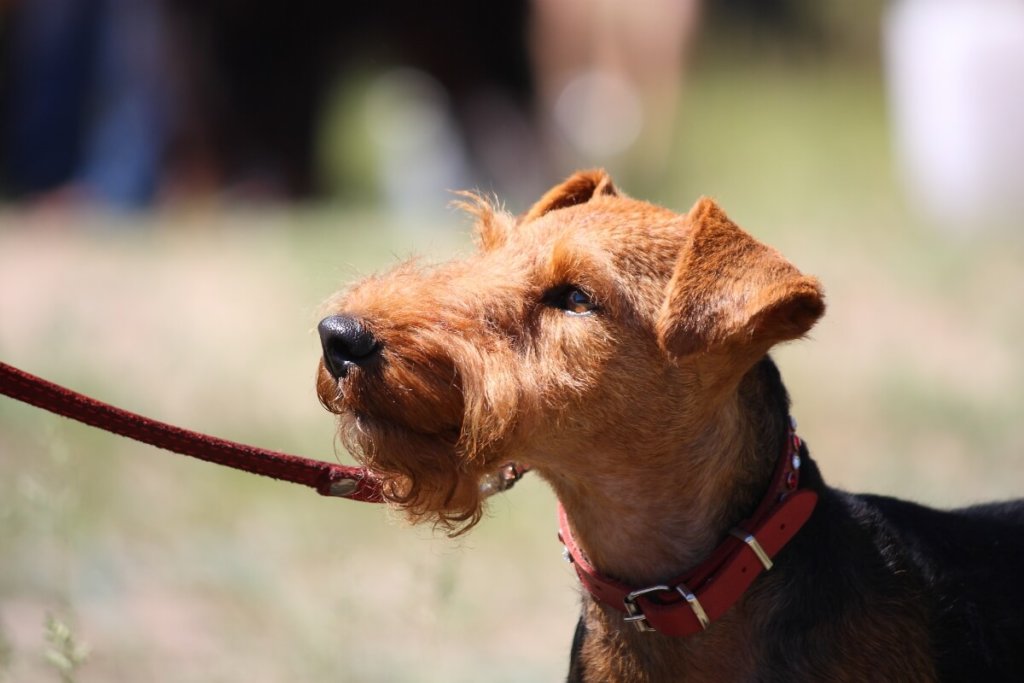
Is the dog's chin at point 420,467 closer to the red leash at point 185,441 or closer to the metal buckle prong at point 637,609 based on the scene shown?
the red leash at point 185,441

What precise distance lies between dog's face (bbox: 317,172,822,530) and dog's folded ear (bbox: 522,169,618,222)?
1.51ft

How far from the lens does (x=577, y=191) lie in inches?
161

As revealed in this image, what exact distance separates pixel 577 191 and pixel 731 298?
1043 mm

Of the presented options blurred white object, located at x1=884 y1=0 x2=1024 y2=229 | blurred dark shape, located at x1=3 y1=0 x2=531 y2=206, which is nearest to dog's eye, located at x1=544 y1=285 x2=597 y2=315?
blurred white object, located at x1=884 y1=0 x2=1024 y2=229

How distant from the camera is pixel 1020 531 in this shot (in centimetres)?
367

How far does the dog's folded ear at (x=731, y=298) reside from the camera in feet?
10.3

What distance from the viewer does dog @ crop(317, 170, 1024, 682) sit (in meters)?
3.17

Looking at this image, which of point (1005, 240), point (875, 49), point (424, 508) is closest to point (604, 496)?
point (424, 508)

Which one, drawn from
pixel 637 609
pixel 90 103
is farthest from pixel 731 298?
pixel 90 103

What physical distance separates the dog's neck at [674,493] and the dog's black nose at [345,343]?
0.69m

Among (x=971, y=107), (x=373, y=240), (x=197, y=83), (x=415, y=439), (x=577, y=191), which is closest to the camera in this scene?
(x=415, y=439)

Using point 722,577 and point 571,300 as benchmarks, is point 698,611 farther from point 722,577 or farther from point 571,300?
point 571,300

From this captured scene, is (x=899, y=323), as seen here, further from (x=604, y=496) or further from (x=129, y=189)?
(x=129, y=189)

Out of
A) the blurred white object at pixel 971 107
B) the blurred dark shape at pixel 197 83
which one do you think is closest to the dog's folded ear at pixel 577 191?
the blurred white object at pixel 971 107
